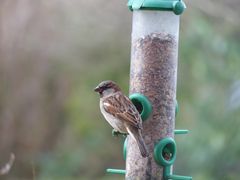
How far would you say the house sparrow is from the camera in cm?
768

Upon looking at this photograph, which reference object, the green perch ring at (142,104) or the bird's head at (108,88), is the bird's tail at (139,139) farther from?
the bird's head at (108,88)

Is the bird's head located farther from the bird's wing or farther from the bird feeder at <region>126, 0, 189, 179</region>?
the bird feeder at <region>126, 0, 189, 179</region>

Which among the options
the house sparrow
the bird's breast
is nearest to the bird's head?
the house sparrow

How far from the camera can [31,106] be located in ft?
57.8

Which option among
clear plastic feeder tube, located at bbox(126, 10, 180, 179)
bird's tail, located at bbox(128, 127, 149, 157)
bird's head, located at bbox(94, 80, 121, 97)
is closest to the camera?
bird's tail, located at bbox(128, 127, 149, 157)

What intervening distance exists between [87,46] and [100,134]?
61.6 inches

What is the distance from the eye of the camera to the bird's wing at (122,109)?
7699 millimetres

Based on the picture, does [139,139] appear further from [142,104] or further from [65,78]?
[65,78]

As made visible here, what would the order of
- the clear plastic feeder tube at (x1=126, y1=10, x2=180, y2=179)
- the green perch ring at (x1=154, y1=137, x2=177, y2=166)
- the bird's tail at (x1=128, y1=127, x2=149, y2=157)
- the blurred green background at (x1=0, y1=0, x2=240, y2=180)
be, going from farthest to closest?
the blurred green background at (x1=0, y1=0, x2=240, y2=180), the clear plastic feeder tube at (x1=126, y1=10, x2=180, y2=179), the green perch ring at (x1=154, y1=137, x2=177, y2=166), the bird's tail at (x1=128, y1=127, x2=149, y2=157)

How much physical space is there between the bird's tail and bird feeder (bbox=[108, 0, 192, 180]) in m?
0.14

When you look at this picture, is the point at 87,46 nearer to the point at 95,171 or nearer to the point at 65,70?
the point at 65,70

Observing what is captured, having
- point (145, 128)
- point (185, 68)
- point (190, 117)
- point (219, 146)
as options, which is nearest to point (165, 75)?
point (145, 128)

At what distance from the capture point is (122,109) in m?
7.86

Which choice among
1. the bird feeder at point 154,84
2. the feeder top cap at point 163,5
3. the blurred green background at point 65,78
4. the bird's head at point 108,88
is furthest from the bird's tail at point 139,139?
the blurred green background at point 65,78
